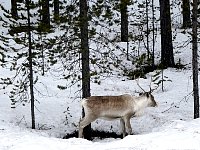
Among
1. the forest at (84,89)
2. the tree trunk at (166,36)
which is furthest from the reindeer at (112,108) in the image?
the tree trunk at (166,36)

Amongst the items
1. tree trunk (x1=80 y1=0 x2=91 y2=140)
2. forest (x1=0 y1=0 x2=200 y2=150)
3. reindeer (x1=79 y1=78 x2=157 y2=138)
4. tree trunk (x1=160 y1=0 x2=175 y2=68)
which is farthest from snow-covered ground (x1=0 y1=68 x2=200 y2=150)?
tree trunk (x1=80 y1=0 x2=91 y2=140)

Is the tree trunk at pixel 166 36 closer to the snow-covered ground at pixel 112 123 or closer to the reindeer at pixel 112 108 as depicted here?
the snow-covered ground at pixel 112 123

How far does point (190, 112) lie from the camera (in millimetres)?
15492

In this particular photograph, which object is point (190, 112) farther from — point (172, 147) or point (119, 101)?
point (172, 147)

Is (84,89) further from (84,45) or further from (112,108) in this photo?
(84,45)

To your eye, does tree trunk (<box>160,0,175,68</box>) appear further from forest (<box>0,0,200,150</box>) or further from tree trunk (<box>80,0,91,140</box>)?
tree trunk (<box>80,0,91,140</box>)

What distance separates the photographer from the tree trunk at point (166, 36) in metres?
21.4

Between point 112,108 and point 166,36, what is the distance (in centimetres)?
961

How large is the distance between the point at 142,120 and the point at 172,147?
22.1 feet

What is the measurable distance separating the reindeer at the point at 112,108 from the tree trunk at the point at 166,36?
8.51m

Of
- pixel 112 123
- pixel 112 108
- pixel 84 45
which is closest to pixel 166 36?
pixel 112 123

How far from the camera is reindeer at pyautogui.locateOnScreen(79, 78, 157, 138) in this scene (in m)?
12.9

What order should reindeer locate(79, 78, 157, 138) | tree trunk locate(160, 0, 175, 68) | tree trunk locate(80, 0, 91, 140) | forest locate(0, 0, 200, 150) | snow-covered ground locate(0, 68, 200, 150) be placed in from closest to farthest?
snow-covered ground locate(0, 68, 200, 150) → forest locate(0, 0, 200, 150) → reindeer locate(79, 78, 157, 138) → tree trunk locate(80, 0, 91, 140) → tree trunk locate(160, 0, 175, 68)

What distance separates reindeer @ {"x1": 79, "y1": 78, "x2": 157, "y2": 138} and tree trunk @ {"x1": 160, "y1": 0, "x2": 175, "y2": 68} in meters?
8.51
